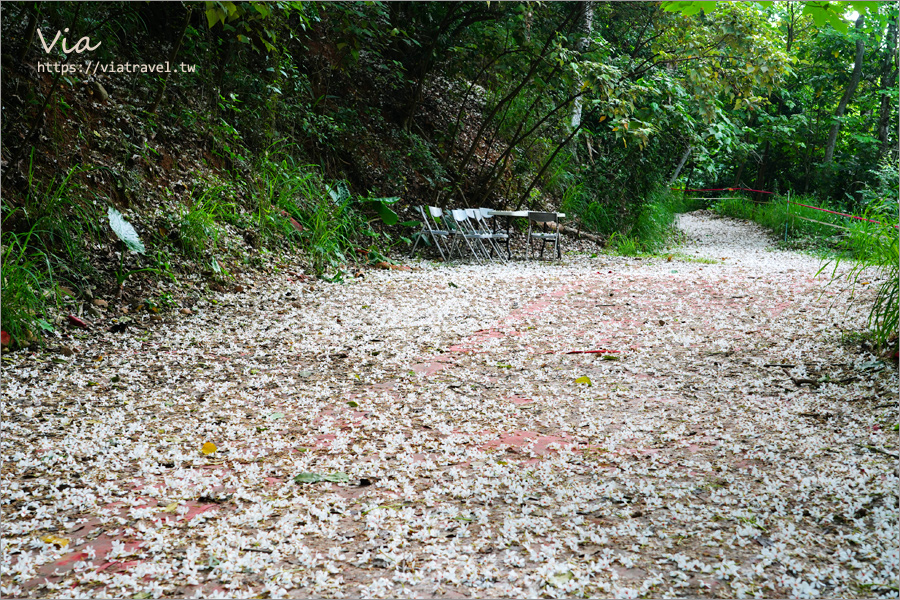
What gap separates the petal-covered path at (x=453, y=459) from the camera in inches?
65.6

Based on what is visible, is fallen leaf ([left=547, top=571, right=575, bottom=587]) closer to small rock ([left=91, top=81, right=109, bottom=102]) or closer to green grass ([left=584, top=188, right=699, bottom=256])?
small rock ([left=91, top=81, right=109, bottom=102])

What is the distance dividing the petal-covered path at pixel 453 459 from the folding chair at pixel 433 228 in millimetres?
3135

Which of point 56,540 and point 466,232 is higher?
point 466,232

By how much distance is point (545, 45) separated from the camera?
7480 millimetres

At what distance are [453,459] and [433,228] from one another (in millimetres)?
5873

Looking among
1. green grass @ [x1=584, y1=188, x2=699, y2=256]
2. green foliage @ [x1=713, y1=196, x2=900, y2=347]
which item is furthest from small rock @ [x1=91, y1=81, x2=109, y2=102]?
green grass @ [x1=584, y1=188, x2=699, y2=256]

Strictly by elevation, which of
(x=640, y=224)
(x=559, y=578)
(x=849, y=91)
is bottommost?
(x=559, y=578)

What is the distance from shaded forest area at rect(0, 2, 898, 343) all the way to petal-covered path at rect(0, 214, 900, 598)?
3.02 ft

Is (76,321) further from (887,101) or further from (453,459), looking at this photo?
(887,101)

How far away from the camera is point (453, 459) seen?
2.38 m

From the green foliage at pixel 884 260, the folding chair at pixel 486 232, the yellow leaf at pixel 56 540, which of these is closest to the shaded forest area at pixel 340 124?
the green foliage at pixel 884 260

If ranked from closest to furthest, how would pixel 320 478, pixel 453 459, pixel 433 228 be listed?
pixel 320 478 → pixel 453 459 → pixel 433 228

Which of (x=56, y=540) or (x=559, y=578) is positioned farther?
(x=56, y=540)

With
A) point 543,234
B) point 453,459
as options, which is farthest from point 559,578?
point 543,234
